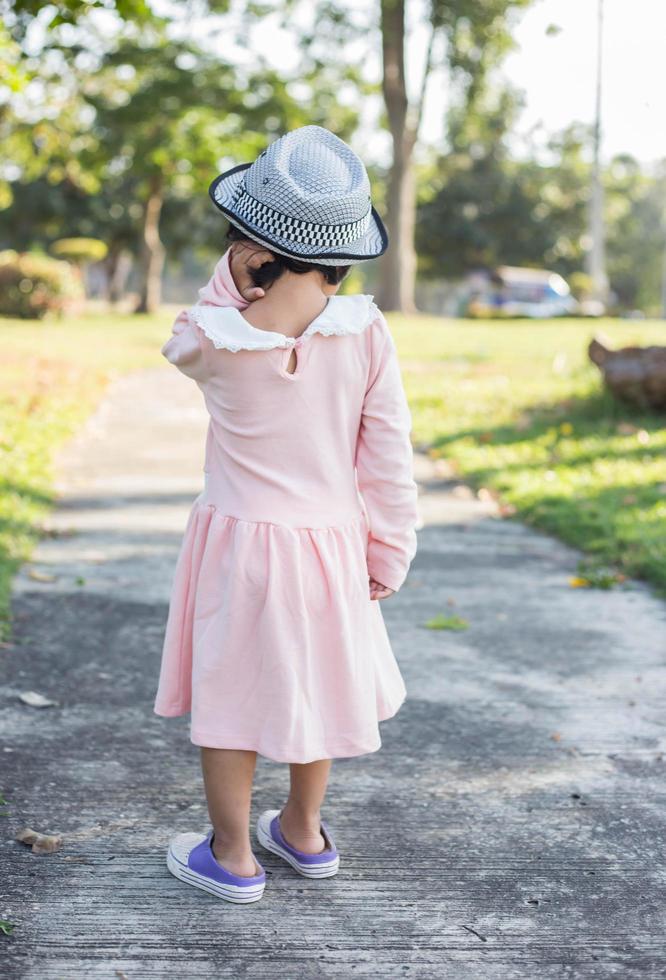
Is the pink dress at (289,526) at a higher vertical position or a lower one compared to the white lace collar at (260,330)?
lower

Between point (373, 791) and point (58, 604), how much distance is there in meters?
2.10

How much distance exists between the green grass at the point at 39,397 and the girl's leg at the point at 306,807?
79.5 inches

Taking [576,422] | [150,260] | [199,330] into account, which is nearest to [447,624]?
[199,330]

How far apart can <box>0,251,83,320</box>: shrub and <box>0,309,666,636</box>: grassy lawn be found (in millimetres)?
6735

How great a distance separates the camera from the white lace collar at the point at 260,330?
2.58m

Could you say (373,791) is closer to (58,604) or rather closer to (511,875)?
(511,875)

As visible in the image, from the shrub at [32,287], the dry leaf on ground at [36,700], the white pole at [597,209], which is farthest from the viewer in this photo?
the white pole at [597,209]

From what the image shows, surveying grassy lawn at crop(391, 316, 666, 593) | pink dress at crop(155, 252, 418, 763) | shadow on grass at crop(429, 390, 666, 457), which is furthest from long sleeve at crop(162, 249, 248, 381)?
shadow on grass at crop(429, 390, 666, 457)

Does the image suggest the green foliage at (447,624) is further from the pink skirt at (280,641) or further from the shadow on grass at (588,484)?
the pink skirt at (280,641)

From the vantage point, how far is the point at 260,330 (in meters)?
2.61

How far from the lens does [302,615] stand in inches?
103

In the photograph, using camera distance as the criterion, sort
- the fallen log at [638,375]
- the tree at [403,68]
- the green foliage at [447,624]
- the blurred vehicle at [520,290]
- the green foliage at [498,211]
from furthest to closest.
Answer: the green foliage at [498,211] < the blurred vehicle at [520,290] < the tree at [403,68] < the fallen log at [638,375] < the green foliage at [447,624]

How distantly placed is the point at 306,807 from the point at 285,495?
76 cm

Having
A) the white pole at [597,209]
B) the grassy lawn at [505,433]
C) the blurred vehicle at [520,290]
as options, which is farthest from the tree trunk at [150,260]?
the blurred vehicle at [520,290]
